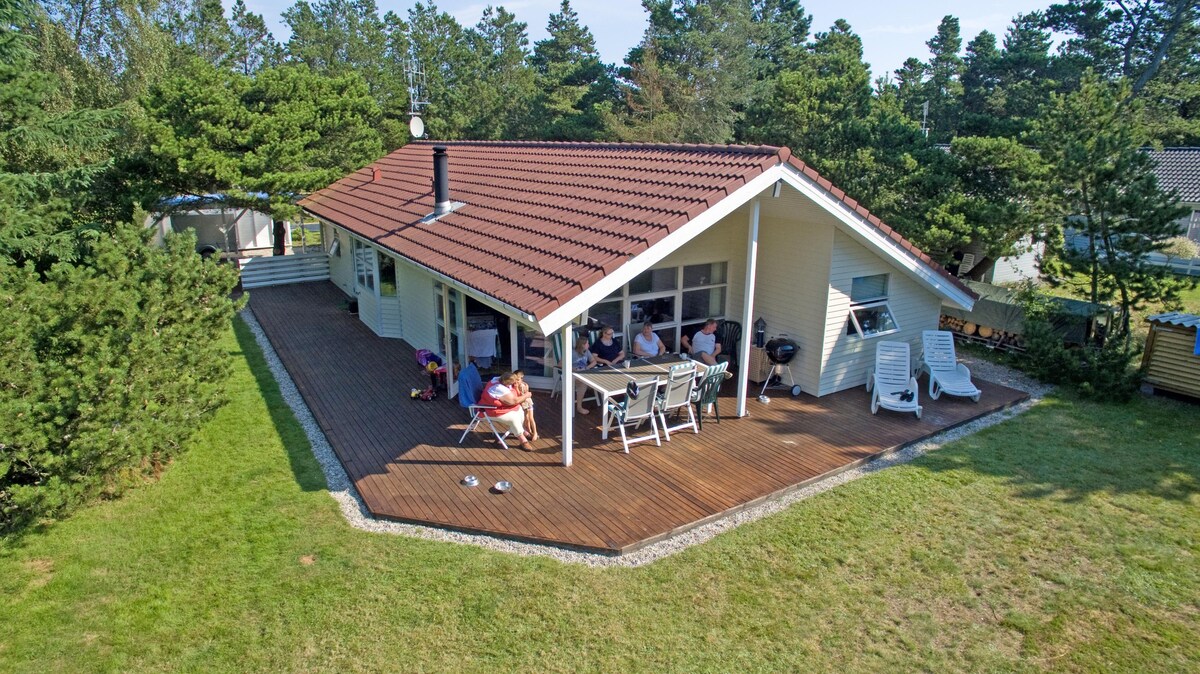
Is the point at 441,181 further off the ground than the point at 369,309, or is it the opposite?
the point at 441,181

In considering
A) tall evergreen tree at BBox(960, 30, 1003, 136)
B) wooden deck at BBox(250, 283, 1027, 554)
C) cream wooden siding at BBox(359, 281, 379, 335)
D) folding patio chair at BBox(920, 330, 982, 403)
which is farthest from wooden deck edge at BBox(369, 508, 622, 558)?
tall evergreen tree at BBox(960, 30, 1003, 136)

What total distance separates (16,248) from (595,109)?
27.4 metres

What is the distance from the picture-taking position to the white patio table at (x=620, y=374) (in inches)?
360

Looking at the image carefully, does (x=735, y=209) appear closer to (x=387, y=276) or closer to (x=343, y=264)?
(x=387, y=276)

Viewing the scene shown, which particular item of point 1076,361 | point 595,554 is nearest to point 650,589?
point 595,554

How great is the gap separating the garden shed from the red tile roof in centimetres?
314

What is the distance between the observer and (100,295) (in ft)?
24.0

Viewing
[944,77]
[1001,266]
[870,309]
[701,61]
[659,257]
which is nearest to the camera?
[659,257]

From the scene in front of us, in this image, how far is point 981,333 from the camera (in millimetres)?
14094

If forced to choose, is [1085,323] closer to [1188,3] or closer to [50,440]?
[50,440]

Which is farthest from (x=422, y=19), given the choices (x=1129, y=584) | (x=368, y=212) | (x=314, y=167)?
(x=1129, y=584)

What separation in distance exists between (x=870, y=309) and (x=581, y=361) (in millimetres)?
4734

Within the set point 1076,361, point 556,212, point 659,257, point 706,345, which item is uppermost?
point 556,212

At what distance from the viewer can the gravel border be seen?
22.7 feet
